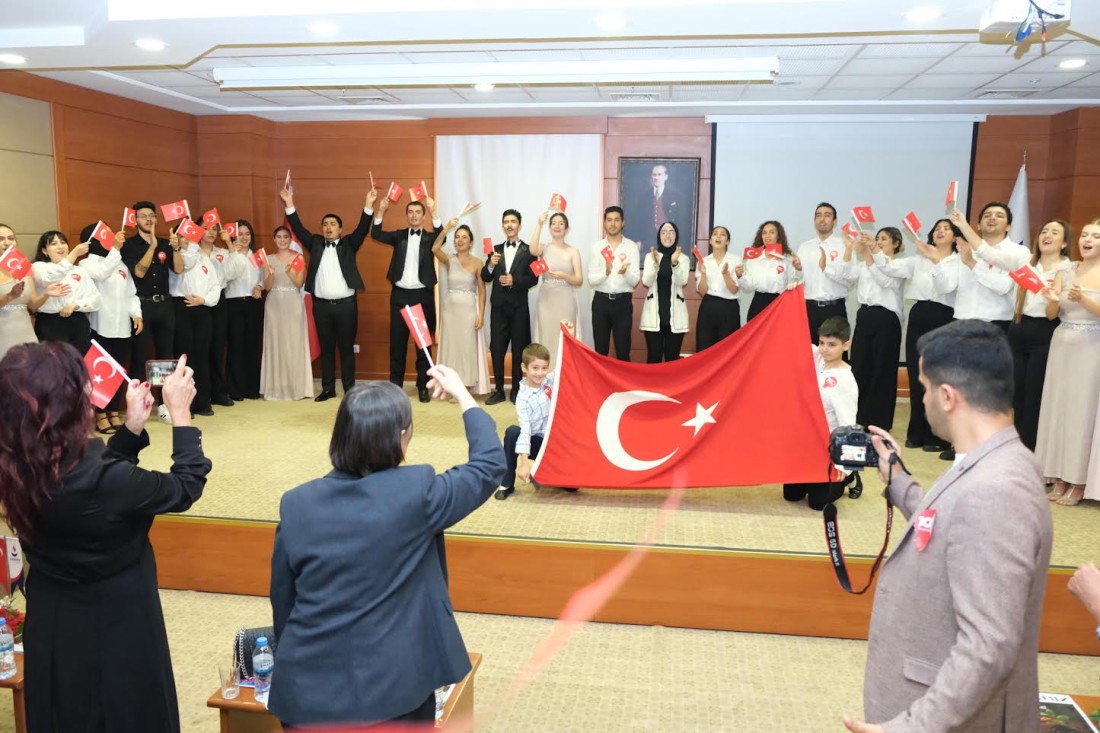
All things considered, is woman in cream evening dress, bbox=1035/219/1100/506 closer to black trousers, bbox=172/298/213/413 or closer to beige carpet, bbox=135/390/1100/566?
beige carpet, bbox=135/390/1100/566

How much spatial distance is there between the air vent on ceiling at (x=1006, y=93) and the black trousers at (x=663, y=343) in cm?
296

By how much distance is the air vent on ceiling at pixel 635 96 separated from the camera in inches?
247

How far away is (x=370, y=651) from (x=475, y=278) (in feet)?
17.9

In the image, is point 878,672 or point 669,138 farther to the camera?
point 669,138

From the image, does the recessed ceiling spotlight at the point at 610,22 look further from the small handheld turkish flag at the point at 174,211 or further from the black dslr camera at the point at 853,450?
the small handheld turkish flag at the point at 174,211

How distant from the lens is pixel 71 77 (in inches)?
229

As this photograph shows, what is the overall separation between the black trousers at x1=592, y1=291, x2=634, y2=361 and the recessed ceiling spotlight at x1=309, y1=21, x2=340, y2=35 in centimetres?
279

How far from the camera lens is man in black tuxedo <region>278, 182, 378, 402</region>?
6.62 meters

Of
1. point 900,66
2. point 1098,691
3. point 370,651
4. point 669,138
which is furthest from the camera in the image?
point 669,138

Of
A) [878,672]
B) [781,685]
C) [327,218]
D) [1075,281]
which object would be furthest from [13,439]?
[327,218]

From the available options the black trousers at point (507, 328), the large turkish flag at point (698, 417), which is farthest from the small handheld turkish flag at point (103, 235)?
the large turkish flag at point (698, 417)

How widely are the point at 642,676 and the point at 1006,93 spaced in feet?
18.1

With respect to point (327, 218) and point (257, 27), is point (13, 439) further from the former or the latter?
point (327, 218)

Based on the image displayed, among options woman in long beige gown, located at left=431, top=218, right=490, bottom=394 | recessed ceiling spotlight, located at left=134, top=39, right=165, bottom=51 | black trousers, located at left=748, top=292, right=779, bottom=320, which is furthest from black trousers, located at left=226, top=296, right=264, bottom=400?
black trousers, located at left=748, top=292, right=779, bottom=320
